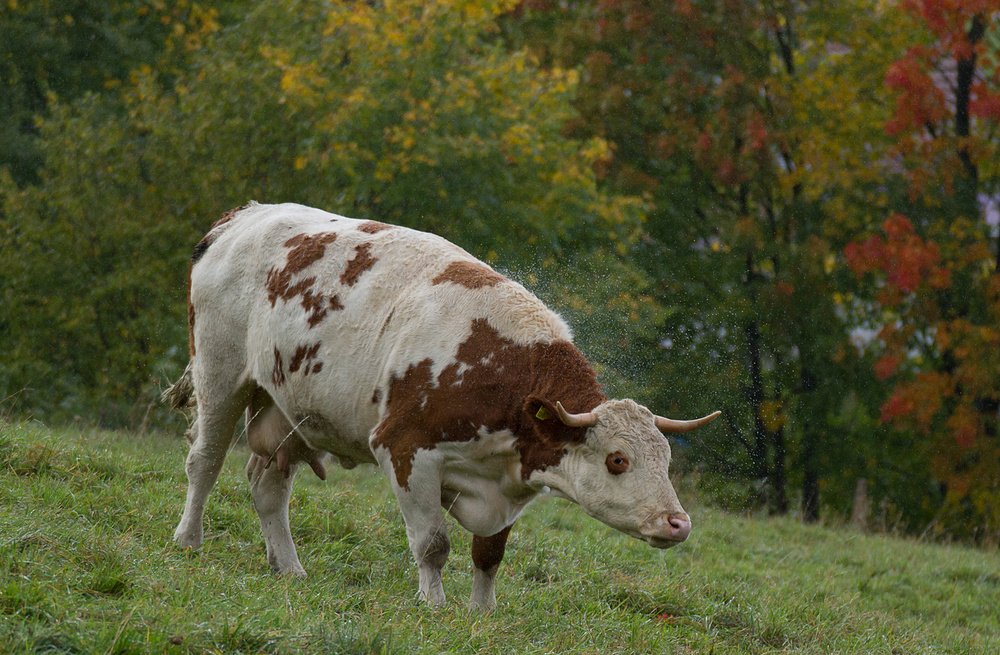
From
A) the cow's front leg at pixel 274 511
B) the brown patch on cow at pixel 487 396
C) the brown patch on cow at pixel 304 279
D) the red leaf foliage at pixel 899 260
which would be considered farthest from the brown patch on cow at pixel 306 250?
the red leaf foliage at pixel 899 260

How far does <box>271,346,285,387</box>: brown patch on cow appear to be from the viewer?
550 centimetres

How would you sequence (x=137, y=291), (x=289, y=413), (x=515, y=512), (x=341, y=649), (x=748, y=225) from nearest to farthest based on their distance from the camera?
1. (x=341, y=649)
2. (x=515, y=512)
3. (x=289, y=413)
4. (x=137, y=291)
5. (x=748, y=225)

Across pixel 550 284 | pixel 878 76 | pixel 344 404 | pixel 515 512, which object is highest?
pixel 878 76

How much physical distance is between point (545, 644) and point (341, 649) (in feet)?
4.48

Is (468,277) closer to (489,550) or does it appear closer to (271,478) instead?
(489,550)

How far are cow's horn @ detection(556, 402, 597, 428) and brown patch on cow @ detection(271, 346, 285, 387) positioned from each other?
169cm

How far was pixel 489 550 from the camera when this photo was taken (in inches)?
205

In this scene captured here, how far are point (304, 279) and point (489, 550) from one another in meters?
1.74

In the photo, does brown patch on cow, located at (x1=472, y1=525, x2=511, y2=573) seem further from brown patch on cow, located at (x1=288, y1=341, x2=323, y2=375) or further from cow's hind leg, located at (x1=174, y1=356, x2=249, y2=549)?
cow's hind leg, located at (x1=174, y1=356, x2=249, y2=549)

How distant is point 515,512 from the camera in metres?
5.16

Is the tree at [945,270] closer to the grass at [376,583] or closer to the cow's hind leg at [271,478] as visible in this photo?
the grass at [376,583]

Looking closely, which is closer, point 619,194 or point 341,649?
point 341,649

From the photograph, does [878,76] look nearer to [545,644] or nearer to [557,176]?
[557,176]

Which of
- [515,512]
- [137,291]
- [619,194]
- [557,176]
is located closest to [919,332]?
[619,194]
